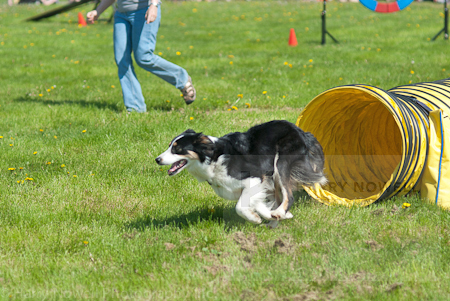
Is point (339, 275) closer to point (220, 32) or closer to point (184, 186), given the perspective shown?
point (184, 186)

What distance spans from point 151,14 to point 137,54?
0.67 meters

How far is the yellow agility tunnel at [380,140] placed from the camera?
3770 millimetres

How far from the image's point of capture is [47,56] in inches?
475

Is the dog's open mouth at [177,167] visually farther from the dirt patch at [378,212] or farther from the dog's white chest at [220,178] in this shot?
the dirt patch at [378,212]

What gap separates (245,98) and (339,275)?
517 cm

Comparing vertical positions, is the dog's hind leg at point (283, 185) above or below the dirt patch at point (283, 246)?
above

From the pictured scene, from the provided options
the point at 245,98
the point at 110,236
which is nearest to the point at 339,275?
the point at 110,236

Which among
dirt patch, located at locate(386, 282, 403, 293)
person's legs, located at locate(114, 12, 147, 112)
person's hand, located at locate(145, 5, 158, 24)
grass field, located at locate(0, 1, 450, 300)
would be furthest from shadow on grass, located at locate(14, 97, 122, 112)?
dirt patch, located at locate(386, 282, 403, 293)

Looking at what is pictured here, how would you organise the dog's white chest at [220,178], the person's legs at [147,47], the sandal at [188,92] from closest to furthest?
1. the dog's white chest at [220,178]
2. the person's legs at [147,47]
3. the sandal at [188,92]

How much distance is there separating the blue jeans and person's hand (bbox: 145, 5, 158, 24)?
33 cm

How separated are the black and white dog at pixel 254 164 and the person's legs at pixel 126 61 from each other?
3.51m

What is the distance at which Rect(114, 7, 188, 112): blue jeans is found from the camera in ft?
21.1

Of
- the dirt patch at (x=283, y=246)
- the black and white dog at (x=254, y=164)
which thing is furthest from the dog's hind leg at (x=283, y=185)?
the dirt patch at (x=283, y=246)

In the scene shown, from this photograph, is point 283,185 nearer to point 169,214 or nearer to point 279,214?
point 279,214
